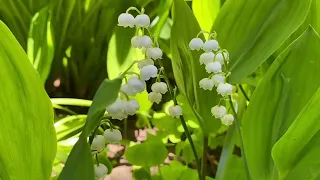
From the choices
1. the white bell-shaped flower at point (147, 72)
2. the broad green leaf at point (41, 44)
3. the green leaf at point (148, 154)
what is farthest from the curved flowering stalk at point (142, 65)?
the broad green leaf at point (41, 44)

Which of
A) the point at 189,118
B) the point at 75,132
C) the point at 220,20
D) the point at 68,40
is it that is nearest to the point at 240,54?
the point at 220,20

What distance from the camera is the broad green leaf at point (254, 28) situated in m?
0.47

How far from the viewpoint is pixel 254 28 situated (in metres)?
0.50

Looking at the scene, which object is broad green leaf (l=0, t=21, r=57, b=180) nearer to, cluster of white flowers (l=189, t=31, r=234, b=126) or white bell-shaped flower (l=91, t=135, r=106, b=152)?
white bell-shaped flower (l=91, t=135, r=106, b=152)

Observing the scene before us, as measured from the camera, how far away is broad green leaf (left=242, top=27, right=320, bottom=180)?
45 centimetres

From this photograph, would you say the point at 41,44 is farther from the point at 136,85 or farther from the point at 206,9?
the point at 136,85

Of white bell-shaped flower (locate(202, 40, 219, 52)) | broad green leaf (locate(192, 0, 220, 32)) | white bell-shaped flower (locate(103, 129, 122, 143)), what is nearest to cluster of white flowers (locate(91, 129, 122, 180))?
white bell-shaped flower (locate(103, 129, 122, 143))

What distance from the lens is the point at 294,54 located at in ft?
1.50

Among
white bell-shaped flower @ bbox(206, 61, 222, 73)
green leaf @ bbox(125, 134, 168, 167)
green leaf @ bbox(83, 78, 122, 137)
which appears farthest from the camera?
green leaf @ bbox(125, 134, 168, 167)

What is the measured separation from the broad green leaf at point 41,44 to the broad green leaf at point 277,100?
1.09 feet

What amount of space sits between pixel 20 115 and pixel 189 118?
0.31m

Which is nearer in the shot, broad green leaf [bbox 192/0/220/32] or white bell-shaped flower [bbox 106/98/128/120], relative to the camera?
white bell-shaped flower [bbox 106/98/128/120]

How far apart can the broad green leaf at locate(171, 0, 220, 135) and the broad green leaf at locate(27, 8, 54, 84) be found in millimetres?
247

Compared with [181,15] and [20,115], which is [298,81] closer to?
[181,15]
